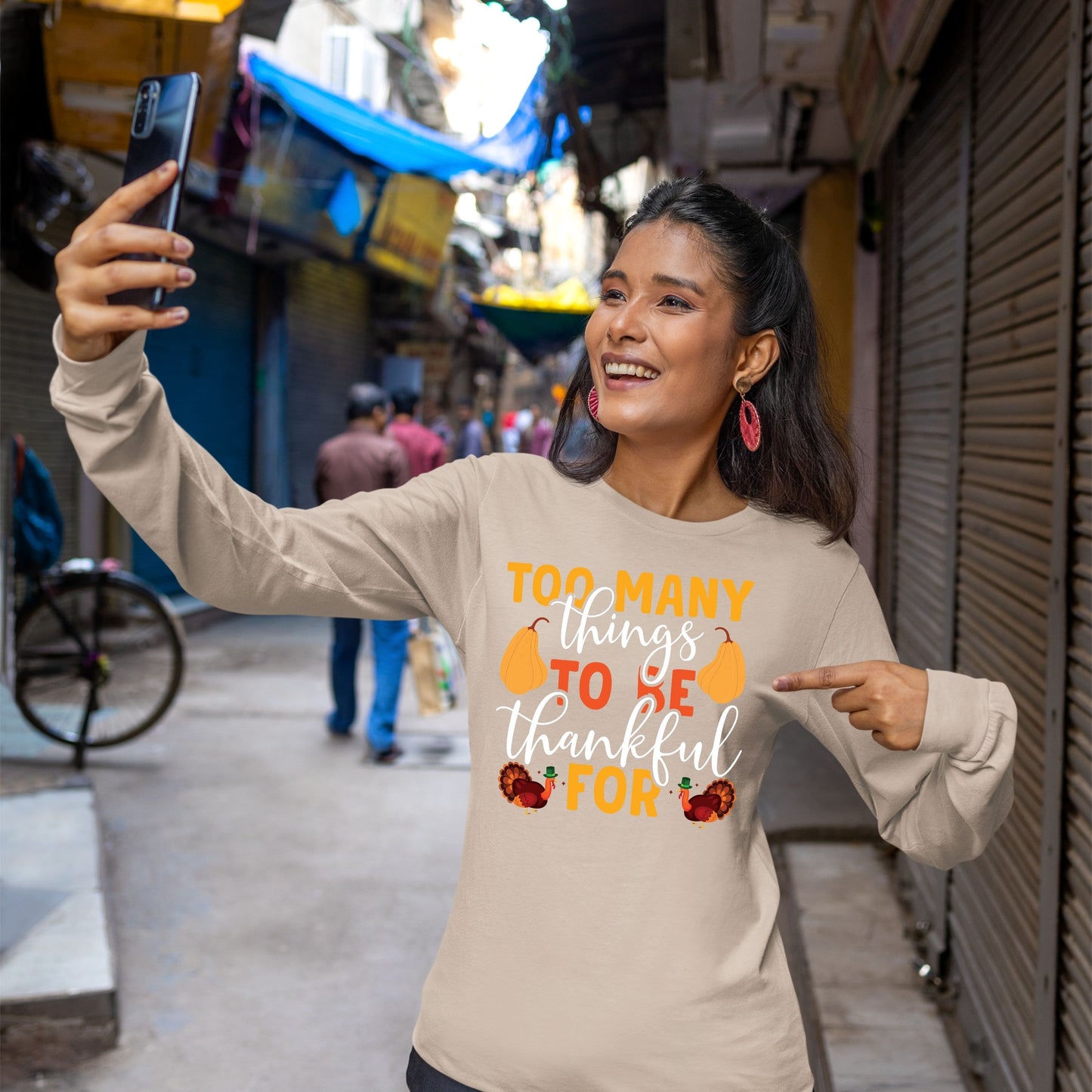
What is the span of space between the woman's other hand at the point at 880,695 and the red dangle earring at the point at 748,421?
39cm

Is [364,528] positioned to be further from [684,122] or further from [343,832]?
[684,122]

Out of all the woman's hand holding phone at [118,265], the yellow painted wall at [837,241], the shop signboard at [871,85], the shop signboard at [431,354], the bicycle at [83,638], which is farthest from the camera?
the shop signboard at [431,354]

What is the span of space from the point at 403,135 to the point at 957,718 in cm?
994

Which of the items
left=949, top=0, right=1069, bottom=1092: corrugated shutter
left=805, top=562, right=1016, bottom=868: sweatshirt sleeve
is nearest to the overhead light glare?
left=949, top=0, right=1069, bottom=1092: corrugated shutter

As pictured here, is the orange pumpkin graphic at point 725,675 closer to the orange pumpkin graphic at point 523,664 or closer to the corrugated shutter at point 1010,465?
the orange pumpkin graphic at point 523,664

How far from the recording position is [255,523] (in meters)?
1.52

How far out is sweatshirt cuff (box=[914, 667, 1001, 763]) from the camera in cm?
146

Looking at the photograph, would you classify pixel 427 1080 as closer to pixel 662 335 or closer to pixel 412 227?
pixel 662 335

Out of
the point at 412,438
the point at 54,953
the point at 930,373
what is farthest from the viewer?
the point at 412,438

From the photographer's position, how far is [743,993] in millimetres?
1562

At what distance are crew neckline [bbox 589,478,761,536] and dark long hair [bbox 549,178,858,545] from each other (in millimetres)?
42

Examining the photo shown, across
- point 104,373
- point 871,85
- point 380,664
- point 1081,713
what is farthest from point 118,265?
point 380,664

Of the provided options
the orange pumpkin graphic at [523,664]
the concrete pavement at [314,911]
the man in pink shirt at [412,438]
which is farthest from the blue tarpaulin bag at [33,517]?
the orange pumpkin graphic at [523,664]

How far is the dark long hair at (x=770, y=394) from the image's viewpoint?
1.70m
